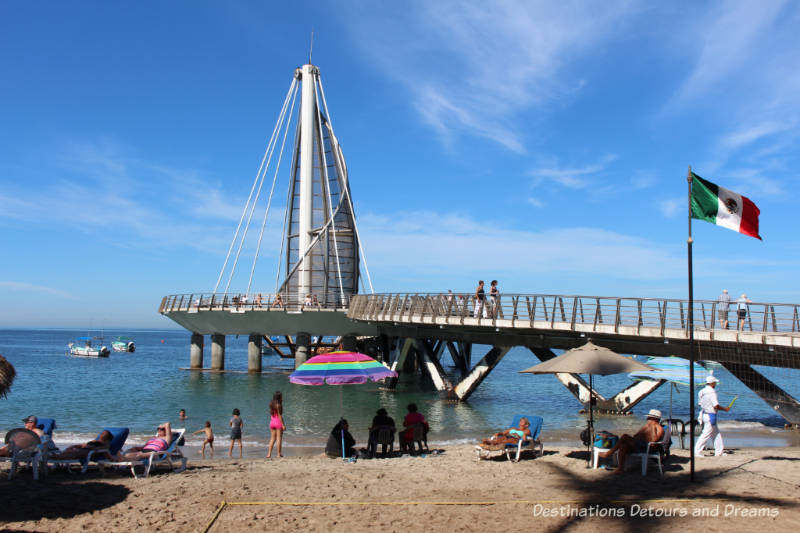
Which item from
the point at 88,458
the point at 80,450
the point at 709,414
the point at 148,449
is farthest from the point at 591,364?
the point at 80,450

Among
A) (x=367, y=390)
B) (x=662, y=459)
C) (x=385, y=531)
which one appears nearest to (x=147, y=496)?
(x=385, y=531)

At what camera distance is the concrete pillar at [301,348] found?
Answer: 36875 millimetres

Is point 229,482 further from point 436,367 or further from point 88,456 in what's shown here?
point 436,367

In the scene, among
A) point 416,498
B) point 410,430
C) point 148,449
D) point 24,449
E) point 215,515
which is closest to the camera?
point 215,515

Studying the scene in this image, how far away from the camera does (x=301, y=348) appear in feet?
121

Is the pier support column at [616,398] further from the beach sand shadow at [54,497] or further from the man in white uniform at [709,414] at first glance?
the beach sand shadow at [54,497]

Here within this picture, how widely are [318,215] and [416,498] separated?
35802 mm

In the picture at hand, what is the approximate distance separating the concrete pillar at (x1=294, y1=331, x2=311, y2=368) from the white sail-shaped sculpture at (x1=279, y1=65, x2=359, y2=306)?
3.50m

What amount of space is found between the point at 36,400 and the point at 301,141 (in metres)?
23.3

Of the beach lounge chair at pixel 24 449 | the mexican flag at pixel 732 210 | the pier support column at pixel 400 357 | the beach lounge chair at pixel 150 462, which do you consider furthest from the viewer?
the pier support column at pixel 400 357

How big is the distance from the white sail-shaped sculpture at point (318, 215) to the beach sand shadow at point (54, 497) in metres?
31.8

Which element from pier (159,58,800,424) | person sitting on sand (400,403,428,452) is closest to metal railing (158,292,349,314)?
pier (159,58,800,424)

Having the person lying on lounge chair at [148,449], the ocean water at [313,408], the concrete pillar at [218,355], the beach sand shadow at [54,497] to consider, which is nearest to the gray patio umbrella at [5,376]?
the beach sand shadow at [54,497]

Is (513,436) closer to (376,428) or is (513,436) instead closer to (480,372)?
(376,428)
